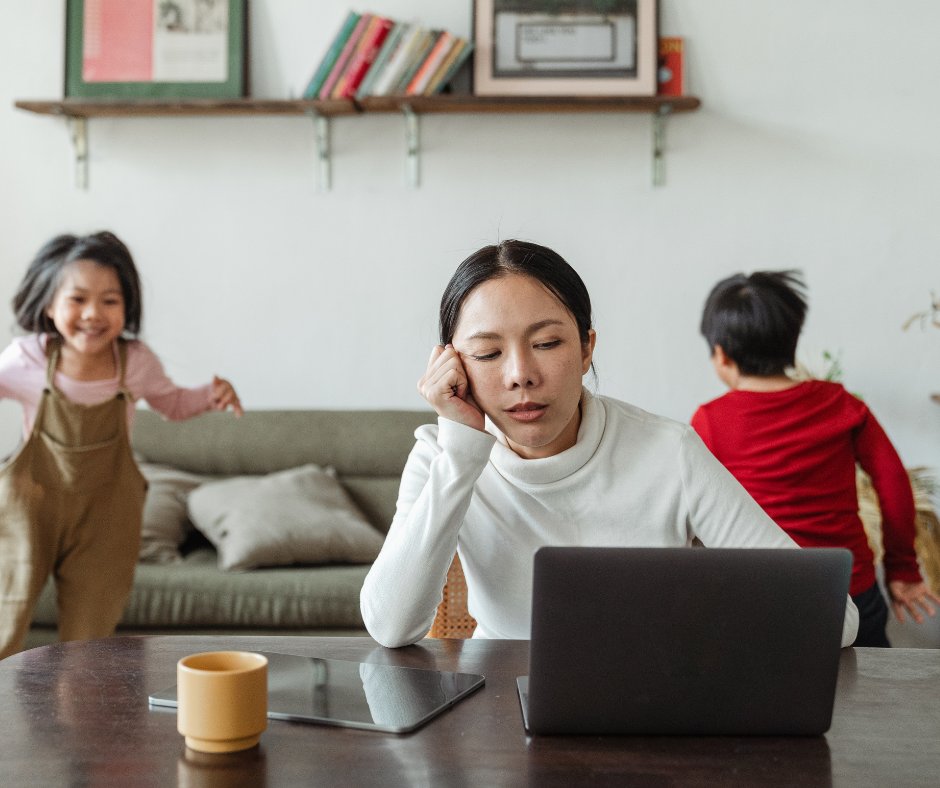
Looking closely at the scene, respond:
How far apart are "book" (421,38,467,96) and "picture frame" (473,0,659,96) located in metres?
0.09

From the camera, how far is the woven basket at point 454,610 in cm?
132

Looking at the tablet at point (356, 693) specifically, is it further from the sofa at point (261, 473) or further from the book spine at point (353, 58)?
the book spine at point (353, 58)

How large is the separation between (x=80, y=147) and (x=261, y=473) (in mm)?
1377

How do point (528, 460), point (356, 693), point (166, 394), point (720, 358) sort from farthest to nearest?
point (166, 394)
point (720, 358)
point (528, 460)
point (356, 693)

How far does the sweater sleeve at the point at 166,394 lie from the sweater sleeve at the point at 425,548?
126 cm

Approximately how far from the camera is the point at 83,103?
307 centimetres

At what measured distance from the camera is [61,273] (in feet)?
6.91

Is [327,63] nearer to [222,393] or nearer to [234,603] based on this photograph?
[222,393]

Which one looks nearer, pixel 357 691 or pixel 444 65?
pixel 357 691

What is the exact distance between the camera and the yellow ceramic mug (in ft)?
2.46

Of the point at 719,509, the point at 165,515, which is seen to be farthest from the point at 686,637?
the point at 165,515

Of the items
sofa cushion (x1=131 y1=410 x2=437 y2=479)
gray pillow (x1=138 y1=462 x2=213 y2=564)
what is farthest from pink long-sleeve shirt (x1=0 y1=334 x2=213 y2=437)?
sofa cushion (x1=131 y1=410 x2=437 y2=479)

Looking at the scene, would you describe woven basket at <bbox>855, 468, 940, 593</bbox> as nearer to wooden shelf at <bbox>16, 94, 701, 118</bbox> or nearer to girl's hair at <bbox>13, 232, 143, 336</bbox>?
wooden shelf at <bbox>16, 94, 701, 118</bbox>

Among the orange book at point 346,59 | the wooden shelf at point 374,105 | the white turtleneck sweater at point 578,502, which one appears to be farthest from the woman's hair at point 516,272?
the orange book at point 346,59
